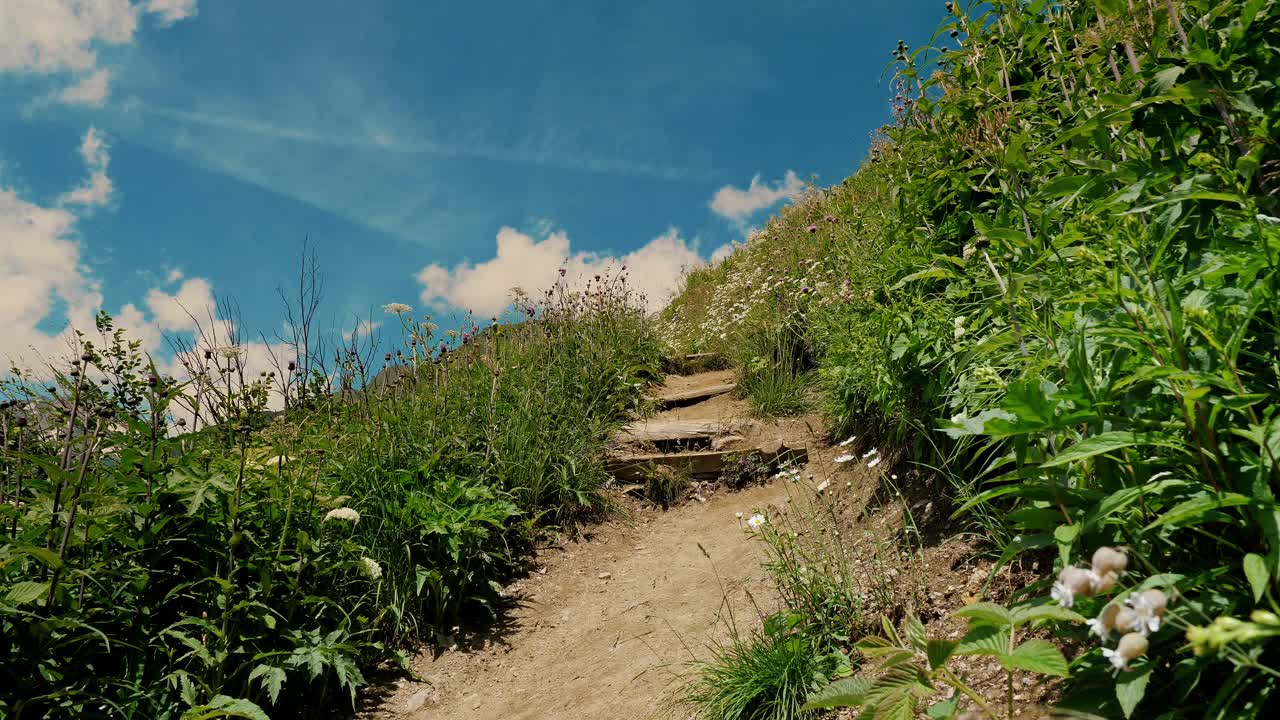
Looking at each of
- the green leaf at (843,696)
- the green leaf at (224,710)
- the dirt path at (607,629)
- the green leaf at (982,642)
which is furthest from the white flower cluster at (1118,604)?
the green leaf at (224,710)

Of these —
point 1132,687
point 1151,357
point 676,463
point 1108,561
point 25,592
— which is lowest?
point 1132,687

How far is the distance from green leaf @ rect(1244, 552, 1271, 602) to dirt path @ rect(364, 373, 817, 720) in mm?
1846

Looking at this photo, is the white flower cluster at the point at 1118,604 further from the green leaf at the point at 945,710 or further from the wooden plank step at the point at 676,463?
the wooden plank step at the point at 676,463

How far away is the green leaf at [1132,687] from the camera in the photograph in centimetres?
132

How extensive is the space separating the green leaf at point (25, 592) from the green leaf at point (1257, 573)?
3.39 metres

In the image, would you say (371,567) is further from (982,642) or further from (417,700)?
(982,642)

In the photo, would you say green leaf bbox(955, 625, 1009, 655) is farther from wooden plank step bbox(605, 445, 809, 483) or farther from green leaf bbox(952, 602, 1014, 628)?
wooden plank step bbox(605, 445, 809, 483)

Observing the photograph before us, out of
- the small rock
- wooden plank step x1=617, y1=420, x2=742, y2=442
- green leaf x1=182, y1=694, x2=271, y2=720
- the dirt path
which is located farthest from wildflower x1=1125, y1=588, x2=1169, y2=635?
wooden plank step x1=617, y1=420, x2=742, y2=442

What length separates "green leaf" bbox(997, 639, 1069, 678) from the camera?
1363mm

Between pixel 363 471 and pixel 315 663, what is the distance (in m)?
1.28

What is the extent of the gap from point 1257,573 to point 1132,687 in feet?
1.01

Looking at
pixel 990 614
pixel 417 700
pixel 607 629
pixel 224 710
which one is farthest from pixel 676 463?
pixel 990 614

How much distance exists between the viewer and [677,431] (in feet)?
21.7

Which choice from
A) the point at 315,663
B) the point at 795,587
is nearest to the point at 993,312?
the point at 795,587
